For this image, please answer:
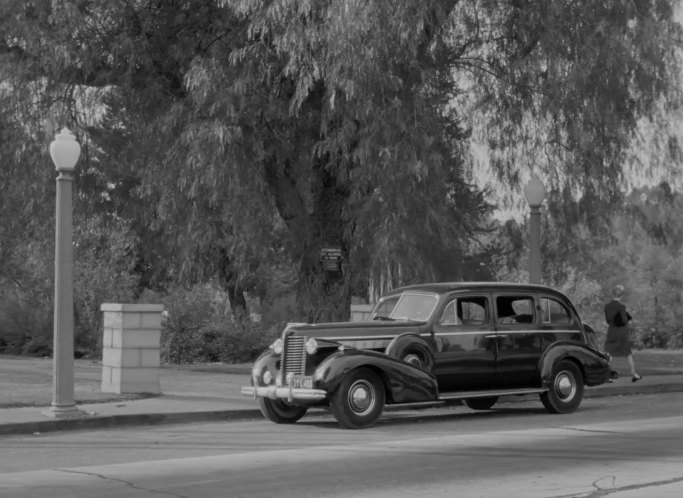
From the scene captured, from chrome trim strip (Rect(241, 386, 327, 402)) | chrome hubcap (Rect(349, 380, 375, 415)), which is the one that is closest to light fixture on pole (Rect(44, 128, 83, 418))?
chrome trim strip (Rect(241, 386, 327, 402))

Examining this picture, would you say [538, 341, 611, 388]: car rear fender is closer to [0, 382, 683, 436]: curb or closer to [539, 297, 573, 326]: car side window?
[539, 297, 573, 326]: car side window

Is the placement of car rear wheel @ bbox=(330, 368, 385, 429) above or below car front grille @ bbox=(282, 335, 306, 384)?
below

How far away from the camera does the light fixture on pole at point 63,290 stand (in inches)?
560

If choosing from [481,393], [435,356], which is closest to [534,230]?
[481,393]

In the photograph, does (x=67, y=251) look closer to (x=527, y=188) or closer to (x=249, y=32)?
(x=249, y=32)

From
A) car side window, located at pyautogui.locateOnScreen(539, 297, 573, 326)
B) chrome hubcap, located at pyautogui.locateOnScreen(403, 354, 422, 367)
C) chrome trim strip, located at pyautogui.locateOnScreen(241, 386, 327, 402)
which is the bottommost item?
chrome trim strip, located at pyautogui.locateOnScreen(241, 386, 327, 402)

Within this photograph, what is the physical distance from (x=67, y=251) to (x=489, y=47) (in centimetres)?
1141

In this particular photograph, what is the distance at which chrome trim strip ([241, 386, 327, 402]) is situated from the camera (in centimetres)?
1360

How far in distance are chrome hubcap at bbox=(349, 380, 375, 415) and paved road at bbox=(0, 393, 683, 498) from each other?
13.1 inches

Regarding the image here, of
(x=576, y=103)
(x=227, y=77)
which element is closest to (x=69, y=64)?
(x=227, y=77)

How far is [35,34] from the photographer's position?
22.5 meters

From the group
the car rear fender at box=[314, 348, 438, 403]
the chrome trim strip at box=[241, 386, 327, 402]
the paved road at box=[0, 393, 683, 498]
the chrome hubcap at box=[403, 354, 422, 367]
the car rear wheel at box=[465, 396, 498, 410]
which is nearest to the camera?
the paved road at box=[0, 393, 683, 498]

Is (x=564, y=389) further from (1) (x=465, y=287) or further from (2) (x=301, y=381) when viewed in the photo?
(2) (x=301, y=381)

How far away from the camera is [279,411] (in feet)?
48.8
